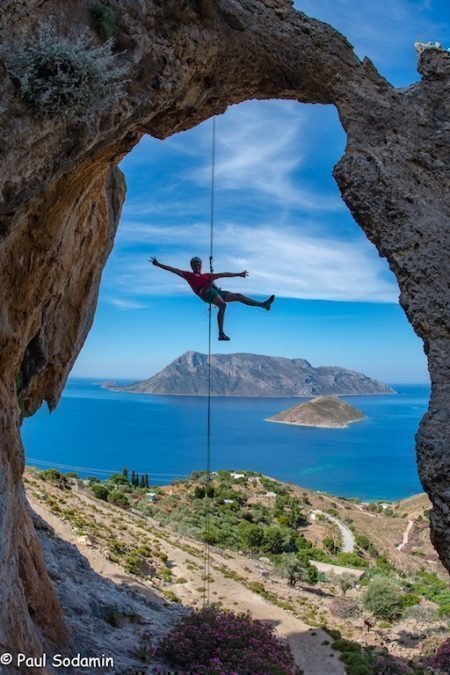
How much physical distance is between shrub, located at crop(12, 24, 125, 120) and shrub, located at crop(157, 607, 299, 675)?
37.7 feet

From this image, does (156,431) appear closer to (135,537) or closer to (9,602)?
(135,537)

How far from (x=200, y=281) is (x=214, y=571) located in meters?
19.0

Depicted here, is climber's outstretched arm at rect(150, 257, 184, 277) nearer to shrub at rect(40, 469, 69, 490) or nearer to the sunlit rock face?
the sunlit rock face

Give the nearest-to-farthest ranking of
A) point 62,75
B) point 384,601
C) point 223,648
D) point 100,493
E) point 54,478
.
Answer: point 62,75
point 223,648
point 384,601
point 54,478
point 100,493

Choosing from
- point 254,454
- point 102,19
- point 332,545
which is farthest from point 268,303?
point 254,454

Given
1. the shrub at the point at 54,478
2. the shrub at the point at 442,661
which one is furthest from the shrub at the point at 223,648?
the shrub at the point at 54,478

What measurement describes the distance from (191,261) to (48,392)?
543 centimetres

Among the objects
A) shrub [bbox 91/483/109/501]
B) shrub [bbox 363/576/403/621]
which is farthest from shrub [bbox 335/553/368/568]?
shrub [bbox 91/483/109/501]

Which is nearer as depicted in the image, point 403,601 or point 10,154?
point 10,154

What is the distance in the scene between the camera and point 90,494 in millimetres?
35594

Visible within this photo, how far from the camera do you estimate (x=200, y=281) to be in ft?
36.1

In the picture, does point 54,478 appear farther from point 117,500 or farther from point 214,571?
point 214,571

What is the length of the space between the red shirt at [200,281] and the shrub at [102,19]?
4.89m

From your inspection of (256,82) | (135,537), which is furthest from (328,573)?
(256,82)
